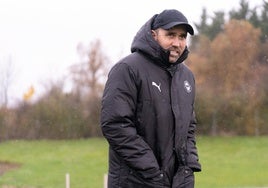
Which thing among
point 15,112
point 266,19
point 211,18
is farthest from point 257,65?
point 15,112

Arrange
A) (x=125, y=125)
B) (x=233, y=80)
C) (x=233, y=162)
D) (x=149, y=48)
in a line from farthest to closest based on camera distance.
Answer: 1. (x=233, y=80)
2. (x=233, y=162)
3. (x=149, y=48)
4. (x=125, y=125)

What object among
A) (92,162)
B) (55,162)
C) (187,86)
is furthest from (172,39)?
(55,162)

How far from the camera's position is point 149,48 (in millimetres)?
2166

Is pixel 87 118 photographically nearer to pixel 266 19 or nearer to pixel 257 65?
pixel 257 65

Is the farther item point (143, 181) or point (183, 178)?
point (183, 178)

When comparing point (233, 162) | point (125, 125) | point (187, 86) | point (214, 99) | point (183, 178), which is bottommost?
point (233, 162)

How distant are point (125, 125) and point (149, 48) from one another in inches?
13.1

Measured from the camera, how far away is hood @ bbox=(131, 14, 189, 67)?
2.16 meters

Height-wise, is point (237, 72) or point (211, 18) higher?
point (211, 18)

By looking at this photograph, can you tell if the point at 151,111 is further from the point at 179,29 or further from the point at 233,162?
the point at 233,162

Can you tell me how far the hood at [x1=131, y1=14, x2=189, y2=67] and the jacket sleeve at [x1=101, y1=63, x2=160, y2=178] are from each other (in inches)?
4.7

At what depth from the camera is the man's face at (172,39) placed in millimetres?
2193

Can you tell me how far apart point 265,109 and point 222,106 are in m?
2.07

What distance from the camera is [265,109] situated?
1035 inches
